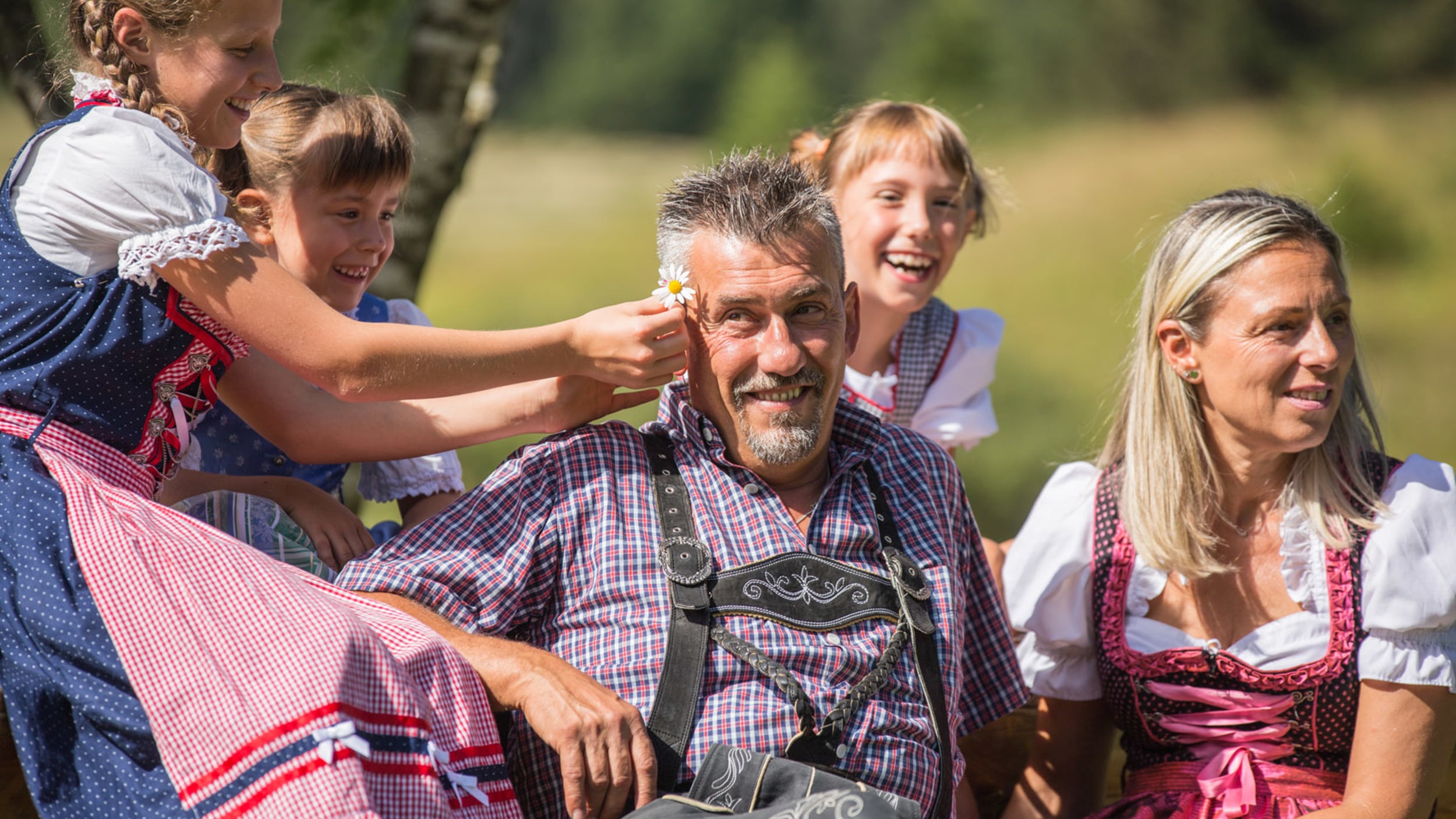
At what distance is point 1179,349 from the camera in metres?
3.32

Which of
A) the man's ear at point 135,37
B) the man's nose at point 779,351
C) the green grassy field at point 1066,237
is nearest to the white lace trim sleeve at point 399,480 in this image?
the man's nose at point 779,351

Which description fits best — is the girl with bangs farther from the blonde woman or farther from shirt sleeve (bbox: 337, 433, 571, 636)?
the blonde woman

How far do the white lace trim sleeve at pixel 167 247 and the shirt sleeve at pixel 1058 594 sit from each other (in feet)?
6.41

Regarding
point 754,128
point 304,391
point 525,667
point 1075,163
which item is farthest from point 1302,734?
point 1075,163

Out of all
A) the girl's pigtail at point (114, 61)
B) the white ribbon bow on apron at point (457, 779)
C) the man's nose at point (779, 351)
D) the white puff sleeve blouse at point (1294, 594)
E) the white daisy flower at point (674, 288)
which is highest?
the girl's pigtail at point (114, 61)

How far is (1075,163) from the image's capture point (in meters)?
26.5

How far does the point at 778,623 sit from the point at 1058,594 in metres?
0.86

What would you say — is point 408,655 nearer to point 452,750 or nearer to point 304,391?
point 452,750

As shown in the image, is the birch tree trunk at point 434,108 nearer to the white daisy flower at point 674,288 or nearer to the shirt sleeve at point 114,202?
the white daisy flower at point 674,288

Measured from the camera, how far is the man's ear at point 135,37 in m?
2.46

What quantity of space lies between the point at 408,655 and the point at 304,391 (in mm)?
805

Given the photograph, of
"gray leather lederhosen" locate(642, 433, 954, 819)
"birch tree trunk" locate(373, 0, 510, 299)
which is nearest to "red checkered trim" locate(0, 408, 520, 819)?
"gray leather lederhosen" locate(642, 433, 954, 819)

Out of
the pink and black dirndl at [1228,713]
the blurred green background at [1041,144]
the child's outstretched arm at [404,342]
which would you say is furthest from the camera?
the blurred green background at [1041,144]

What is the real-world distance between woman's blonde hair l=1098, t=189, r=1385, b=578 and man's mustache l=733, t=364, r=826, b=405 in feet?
2.90
